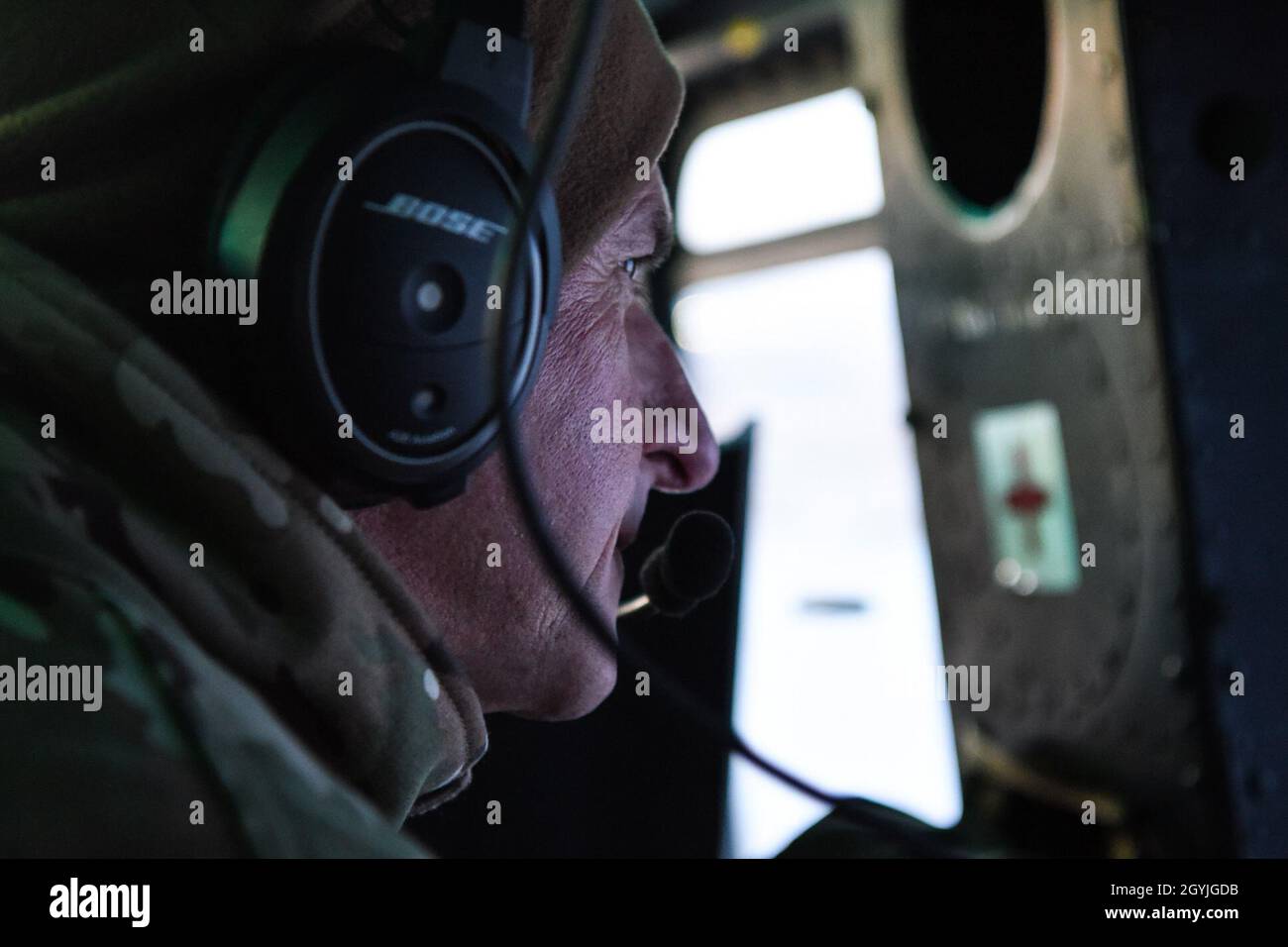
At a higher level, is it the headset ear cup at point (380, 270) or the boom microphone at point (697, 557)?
the headset ear cup at point (380, 270)

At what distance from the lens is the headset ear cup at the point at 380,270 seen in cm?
51

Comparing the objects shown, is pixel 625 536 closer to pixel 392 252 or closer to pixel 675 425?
pixel 675 425

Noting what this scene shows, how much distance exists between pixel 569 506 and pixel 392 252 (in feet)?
0.93

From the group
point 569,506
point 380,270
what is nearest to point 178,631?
point 380,270

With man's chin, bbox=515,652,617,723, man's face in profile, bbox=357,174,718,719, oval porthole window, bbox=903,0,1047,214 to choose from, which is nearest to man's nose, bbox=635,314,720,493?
man's face in profile, bbox=357,174,718,719

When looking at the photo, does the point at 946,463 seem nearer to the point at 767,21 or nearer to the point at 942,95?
the point at 942,95

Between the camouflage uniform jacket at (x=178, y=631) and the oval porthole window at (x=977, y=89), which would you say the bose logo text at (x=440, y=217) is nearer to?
the camouflage uniform jacket at (x=178, y=631)

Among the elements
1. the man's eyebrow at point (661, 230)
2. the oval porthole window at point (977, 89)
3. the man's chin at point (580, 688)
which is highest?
the oval porthole window at point (977, 89)

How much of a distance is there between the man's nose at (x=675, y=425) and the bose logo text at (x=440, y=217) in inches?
12.3

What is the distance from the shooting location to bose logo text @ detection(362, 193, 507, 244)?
1.77 ft

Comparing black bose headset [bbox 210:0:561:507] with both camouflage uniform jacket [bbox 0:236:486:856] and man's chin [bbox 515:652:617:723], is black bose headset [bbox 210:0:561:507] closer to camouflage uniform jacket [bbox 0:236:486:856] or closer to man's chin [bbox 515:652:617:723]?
camouflage uniform jacket [bbox 0:236:486:856]

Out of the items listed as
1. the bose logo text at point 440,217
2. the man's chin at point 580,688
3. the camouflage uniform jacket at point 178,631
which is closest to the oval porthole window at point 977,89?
the man's chin at point 580,688

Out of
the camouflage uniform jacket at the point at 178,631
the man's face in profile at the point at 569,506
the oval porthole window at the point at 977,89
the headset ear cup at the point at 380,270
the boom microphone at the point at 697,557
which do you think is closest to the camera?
the camouflage uniform jacket at the point at 178,631
